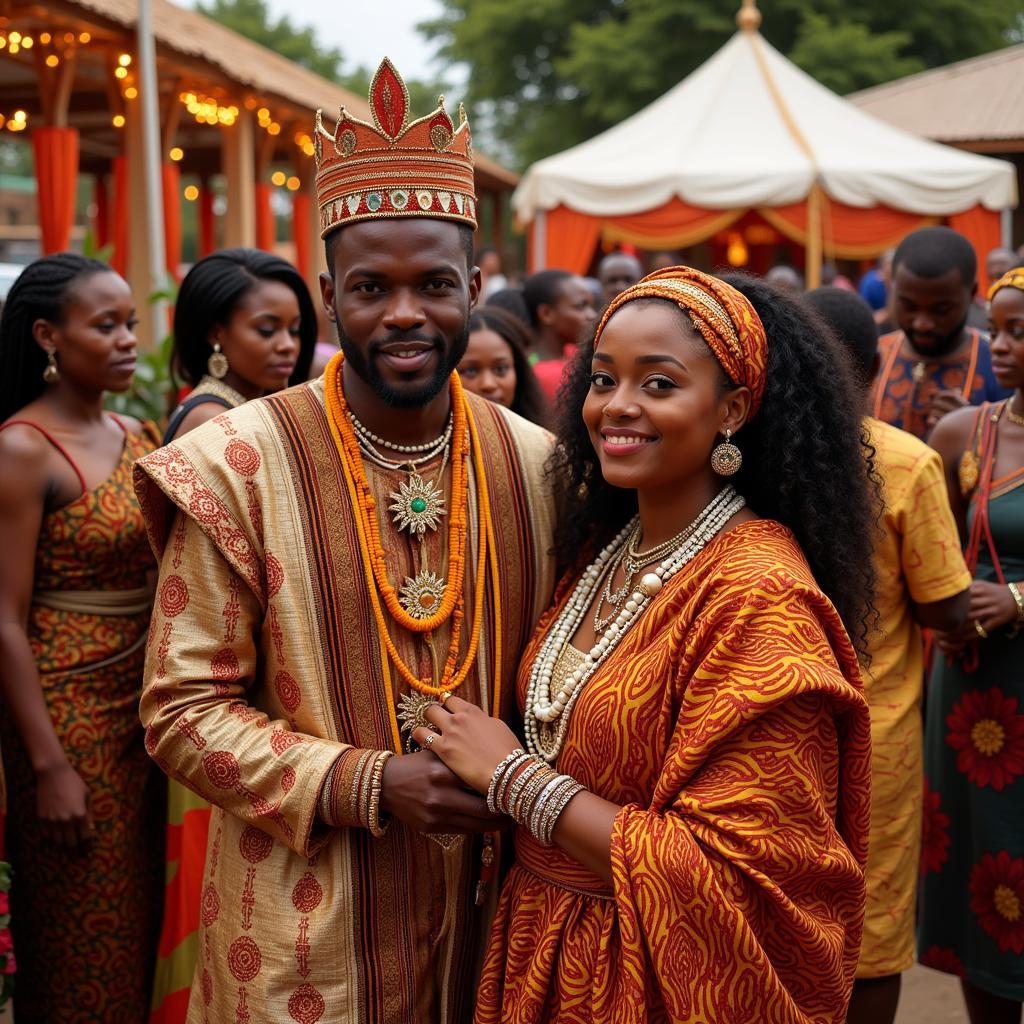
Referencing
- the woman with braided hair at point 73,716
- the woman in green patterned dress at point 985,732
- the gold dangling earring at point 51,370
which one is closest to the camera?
the woman with braided hair at point 73,716

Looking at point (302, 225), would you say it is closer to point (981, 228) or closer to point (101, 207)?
point (101, 207)

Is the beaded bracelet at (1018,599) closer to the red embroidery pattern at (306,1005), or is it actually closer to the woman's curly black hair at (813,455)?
the woman's curly black hair at (813,455)

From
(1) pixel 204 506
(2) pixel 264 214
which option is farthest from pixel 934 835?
(2) pixel 264 214

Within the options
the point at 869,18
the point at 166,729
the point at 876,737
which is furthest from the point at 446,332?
the point at 869,18

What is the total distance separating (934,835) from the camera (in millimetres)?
3971

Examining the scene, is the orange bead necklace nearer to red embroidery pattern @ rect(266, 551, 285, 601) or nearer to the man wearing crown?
the man wearing crown

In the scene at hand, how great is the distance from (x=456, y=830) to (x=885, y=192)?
11355 millimetres

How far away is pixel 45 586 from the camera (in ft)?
11.2

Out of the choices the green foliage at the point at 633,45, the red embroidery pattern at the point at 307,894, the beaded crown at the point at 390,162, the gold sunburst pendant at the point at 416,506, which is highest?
the green foliage at the point at 633,45

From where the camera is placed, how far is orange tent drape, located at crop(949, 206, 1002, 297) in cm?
1312

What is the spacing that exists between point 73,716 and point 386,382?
1.65 metres

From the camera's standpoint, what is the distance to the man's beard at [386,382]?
236 centimetres

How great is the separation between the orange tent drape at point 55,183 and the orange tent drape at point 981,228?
30.1 ft

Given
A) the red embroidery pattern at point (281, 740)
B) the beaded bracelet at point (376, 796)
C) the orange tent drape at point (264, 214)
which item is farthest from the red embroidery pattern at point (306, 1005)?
the orange tent drape at point (264, 214)
